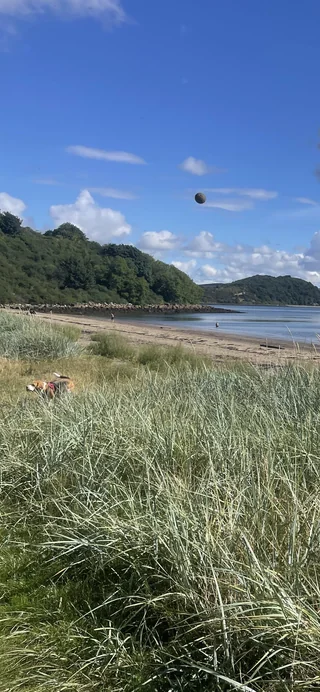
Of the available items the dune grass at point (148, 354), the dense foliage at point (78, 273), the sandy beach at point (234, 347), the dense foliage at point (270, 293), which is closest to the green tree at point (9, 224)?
the dense foliage at point (78, 273)

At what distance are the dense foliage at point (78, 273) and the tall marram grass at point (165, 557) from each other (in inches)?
3416

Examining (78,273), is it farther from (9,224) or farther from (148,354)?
(148,354)

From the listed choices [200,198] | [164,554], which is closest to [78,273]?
[200,198]

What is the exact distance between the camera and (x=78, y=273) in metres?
111

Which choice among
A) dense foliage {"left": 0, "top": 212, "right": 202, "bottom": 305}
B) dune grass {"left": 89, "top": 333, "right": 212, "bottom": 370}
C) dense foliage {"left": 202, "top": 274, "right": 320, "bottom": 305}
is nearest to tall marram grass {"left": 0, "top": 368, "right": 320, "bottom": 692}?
dune grass {"left": 89, "top": 333, "right": 212, "bottom": 370}

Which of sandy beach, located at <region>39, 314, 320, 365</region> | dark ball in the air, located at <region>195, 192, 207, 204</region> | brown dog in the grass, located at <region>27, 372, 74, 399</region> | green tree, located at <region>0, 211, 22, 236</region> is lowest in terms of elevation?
sandy beach, located at <region>39, 314, 320, 365</region>

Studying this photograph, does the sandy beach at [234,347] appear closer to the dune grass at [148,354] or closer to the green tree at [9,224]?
the dune grass at [148,354]

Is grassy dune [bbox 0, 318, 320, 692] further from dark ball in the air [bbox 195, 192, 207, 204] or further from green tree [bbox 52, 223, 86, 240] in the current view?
A: green tree [bbox 52, 223, 86, 240]

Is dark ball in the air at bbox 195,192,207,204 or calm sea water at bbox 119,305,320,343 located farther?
calm sea water at bbox 119,305,320,343

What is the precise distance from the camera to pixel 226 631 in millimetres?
1826

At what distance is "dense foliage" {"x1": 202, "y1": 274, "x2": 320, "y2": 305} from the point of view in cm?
15825

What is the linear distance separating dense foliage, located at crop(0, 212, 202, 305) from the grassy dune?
86.6 m

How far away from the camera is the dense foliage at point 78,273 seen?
3915 inches

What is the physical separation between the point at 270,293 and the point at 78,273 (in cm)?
7421
